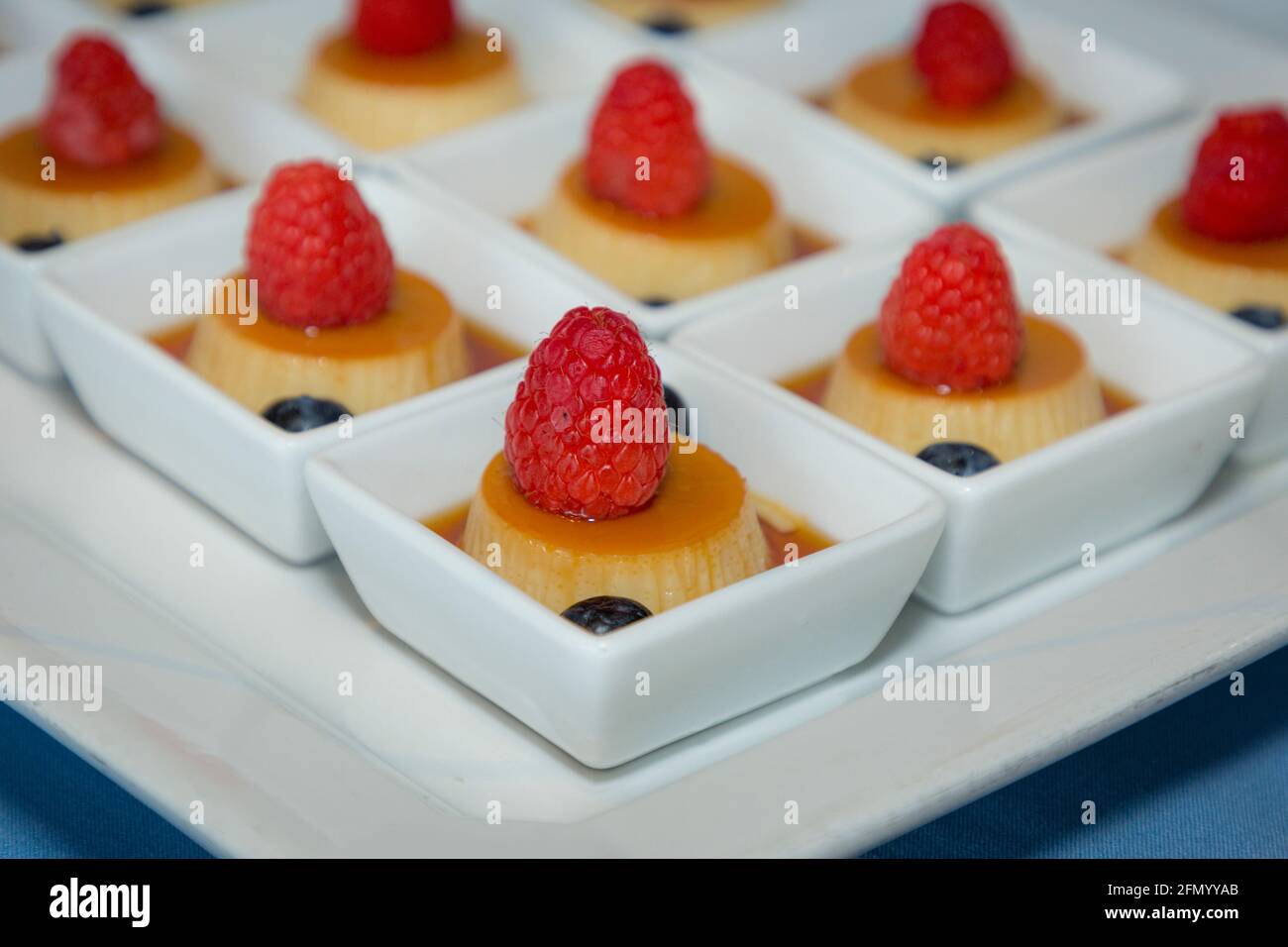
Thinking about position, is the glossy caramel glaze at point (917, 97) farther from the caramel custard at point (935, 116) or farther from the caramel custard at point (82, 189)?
the caramel custard at point (82, 189)

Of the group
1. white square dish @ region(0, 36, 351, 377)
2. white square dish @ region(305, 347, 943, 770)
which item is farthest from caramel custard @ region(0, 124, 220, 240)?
white square dish @ region(305, 347, 943, 770)

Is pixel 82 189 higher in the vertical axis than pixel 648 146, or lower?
lower

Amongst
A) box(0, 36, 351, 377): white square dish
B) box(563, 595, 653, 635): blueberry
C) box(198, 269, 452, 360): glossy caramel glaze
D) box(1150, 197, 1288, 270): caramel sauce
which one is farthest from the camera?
box(0, 36, 351, 377): white square dish

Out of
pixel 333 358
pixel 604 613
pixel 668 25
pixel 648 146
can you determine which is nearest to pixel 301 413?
pixel 333 358

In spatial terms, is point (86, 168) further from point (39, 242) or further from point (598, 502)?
point (598, 502)

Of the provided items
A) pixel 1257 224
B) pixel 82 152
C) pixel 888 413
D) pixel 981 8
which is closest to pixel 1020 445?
pixel 888 413

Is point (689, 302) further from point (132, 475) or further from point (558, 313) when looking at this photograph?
point (132, 475)

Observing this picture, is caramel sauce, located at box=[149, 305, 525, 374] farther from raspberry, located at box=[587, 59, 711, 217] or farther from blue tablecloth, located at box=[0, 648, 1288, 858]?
blue tablecloth, located at box=[0, 648, 1288, 858]
